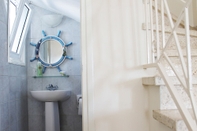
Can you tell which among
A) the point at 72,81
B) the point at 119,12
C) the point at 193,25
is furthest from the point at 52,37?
the point at 193,25

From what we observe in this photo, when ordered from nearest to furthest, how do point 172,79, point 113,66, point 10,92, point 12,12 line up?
point 172,79 < point 113,66 < point 10,92 < point 12,12

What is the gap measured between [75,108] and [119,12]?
219cm

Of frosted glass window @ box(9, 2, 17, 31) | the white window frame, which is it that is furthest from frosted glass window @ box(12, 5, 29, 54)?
frosted glass window @ box(9, 2, 17, 31)

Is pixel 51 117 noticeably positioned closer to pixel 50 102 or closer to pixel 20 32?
pixel 50 102

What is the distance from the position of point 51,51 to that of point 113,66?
6.94ft

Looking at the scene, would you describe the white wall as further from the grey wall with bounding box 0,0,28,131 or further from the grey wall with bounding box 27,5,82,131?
the grey wall with bounding box 27,5,82,131

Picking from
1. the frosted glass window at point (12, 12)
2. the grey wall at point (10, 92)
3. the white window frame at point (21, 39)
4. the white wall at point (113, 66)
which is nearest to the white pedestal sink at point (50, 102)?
the grey wall at point (10, 92)

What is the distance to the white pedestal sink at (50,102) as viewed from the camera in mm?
2812

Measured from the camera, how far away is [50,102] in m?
2.91

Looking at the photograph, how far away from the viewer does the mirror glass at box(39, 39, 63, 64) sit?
3.29 m

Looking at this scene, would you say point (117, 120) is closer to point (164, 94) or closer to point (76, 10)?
point (164, 94)

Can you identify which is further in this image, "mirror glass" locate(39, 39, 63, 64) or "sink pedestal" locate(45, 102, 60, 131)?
"mirror glass" locate(39, 39, 63, 64)

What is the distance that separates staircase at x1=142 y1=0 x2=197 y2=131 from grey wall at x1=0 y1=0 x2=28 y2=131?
169 centimetres

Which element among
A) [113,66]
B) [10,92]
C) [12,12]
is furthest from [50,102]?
[113,66]
